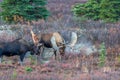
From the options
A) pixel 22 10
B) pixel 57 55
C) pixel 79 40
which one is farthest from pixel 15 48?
pixel 22 10

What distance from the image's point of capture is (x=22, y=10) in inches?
866

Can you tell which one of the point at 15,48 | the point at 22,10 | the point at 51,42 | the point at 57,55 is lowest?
the point at 57,55

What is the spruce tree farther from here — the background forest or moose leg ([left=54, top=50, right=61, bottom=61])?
moose leg ([left=54, top=50, right=61, bottom=61])

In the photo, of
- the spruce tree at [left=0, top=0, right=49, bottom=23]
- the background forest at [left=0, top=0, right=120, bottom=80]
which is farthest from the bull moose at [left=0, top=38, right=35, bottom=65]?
the spruce tree at [left=0, top=0, right=49, bottom=23]

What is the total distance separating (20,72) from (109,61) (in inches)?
161

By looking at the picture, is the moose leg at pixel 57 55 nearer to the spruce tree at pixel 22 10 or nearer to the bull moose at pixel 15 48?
the bull moose at pixel 15 48

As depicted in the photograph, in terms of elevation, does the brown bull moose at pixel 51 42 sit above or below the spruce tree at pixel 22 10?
below

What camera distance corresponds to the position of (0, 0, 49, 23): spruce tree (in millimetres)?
21872

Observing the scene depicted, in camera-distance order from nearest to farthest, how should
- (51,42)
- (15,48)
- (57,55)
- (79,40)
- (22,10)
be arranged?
(15,48)
(57,55)
(51,42)
(79,40)
(22,10)

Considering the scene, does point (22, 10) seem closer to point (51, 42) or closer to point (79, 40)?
point (79, 40)

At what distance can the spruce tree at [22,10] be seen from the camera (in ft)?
71.8

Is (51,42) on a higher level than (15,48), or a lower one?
lower

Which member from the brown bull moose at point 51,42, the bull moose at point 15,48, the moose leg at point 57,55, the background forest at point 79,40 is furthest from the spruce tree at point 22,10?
the bull moose at point 15,48

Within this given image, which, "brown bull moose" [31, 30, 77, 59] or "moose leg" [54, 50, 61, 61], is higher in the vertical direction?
"brown bull moose" [31, 30, 77, 59]
